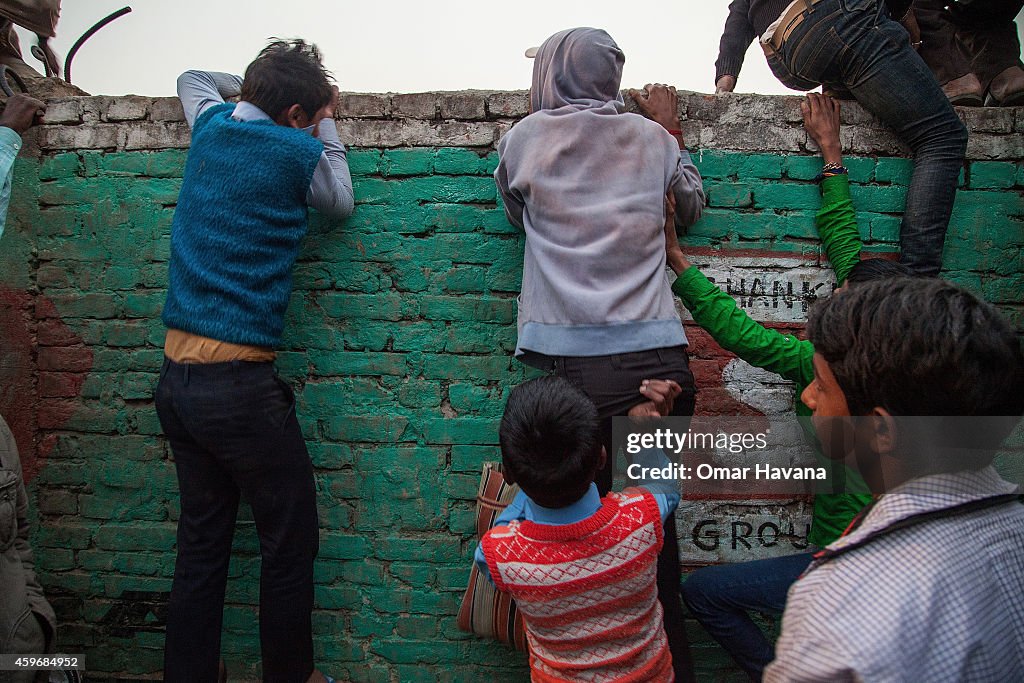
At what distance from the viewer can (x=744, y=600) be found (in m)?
1.92

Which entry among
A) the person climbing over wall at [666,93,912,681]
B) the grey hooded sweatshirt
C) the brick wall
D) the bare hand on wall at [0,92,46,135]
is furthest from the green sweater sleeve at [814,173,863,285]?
the bare hand on wall at [0,92,46,135]

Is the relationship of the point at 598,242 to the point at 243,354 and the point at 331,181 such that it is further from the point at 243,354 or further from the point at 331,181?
the point at 243,354

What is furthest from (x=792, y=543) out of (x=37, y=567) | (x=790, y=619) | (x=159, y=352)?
(x=37, y=567)

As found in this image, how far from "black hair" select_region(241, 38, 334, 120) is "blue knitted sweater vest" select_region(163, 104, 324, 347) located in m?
0.09

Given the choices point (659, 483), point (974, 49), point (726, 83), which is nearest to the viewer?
point (659, 483)

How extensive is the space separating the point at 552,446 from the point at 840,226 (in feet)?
4.71

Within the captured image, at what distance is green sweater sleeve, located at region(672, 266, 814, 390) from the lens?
6.44 ft

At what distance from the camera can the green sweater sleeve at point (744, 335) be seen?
1.96 metres

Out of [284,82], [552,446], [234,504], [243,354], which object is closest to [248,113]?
[284,82]

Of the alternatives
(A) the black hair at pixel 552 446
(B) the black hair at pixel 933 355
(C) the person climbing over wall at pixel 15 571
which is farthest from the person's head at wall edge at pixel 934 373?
(C) the person climbing over wall at pixel 15 571

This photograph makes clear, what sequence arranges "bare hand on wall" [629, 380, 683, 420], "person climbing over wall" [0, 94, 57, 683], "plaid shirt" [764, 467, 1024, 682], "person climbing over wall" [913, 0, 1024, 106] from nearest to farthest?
1. "plaid shirt" [764, 467, 1024, 682]
2. "bare hand on wall" [629, 380, 683, 420]
3. "person climbing over wall" [0, 94, 57, 683]
4. "person climbing over wall" [913, 0, 1024, 106]

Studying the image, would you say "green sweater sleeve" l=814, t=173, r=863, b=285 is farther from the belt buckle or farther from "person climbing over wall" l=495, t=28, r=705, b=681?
"person climbing over wall" l=495, t=28, r=705, b=681

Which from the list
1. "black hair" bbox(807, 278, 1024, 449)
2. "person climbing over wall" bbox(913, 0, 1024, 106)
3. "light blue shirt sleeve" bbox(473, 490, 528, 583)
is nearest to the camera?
"black hair" bbox(807, 278, 1024, 449)

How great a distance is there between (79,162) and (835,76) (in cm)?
277
